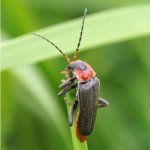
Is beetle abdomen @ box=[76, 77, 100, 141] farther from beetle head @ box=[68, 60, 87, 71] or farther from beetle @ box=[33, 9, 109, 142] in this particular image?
beetle head @ box=[68, 60, 87, 71]

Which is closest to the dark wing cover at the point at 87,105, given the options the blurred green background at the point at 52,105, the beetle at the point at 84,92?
the beetle at the point at 84,92

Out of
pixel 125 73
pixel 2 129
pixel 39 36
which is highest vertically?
pixel 125 73

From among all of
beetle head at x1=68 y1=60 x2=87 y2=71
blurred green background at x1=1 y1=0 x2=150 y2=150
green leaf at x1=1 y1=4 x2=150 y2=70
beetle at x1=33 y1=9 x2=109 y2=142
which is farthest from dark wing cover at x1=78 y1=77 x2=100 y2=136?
blurred green background at x1=1 y1=0 x2=150 y2=150

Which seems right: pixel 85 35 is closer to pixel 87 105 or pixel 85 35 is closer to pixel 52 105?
pixel 87 105

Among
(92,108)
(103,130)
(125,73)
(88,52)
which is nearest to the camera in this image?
(92,108)

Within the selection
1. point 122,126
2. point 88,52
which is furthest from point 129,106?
point 88,52

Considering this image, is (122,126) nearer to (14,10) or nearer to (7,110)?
(7,110)

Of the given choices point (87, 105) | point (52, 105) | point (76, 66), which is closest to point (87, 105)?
point (87, 105)
